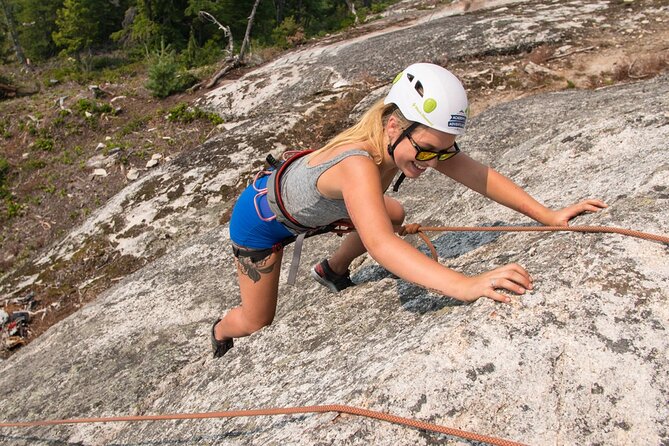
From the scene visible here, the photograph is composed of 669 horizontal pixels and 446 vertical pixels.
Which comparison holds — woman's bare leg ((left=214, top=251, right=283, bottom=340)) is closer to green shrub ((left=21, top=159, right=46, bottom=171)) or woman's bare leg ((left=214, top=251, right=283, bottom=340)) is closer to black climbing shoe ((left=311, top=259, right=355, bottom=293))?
black climbing shoe ((left=311, top=259, right=355, bottom=293))

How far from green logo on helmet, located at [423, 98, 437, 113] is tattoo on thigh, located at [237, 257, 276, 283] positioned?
197 cm

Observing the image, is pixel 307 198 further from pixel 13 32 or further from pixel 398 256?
pixel 13 32

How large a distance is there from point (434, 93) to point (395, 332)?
5.03 feet

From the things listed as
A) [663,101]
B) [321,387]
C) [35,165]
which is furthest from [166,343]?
[35,165]

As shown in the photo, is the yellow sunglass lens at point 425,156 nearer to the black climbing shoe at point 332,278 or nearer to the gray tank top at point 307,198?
the gray tank top at point 307,198

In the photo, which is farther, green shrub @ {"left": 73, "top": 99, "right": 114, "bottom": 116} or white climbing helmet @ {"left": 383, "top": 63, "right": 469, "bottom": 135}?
green shrub @ {"left": 73, "top": 99, "right": 114, "bottom": 116}

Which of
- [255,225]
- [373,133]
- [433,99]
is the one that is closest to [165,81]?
[255,225]

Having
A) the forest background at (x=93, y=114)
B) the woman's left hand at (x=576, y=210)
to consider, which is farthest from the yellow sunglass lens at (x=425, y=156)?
the forest background at (x=93, y=114)

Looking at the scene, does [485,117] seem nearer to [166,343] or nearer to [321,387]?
[166,343]

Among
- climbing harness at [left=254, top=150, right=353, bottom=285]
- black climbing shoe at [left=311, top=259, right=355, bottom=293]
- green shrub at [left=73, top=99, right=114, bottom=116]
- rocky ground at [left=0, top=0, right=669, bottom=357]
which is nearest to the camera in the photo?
climbing harness at [left=254, top=150, right=353, bottom=285]

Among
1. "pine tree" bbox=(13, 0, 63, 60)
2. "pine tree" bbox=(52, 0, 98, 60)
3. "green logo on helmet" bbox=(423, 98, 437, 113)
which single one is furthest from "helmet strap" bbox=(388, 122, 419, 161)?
"pine tree" bbox=(13, 0, 63, 60)

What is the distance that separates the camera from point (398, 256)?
2.76 meters

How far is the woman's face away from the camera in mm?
3117

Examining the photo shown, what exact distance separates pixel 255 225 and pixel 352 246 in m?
0.89
